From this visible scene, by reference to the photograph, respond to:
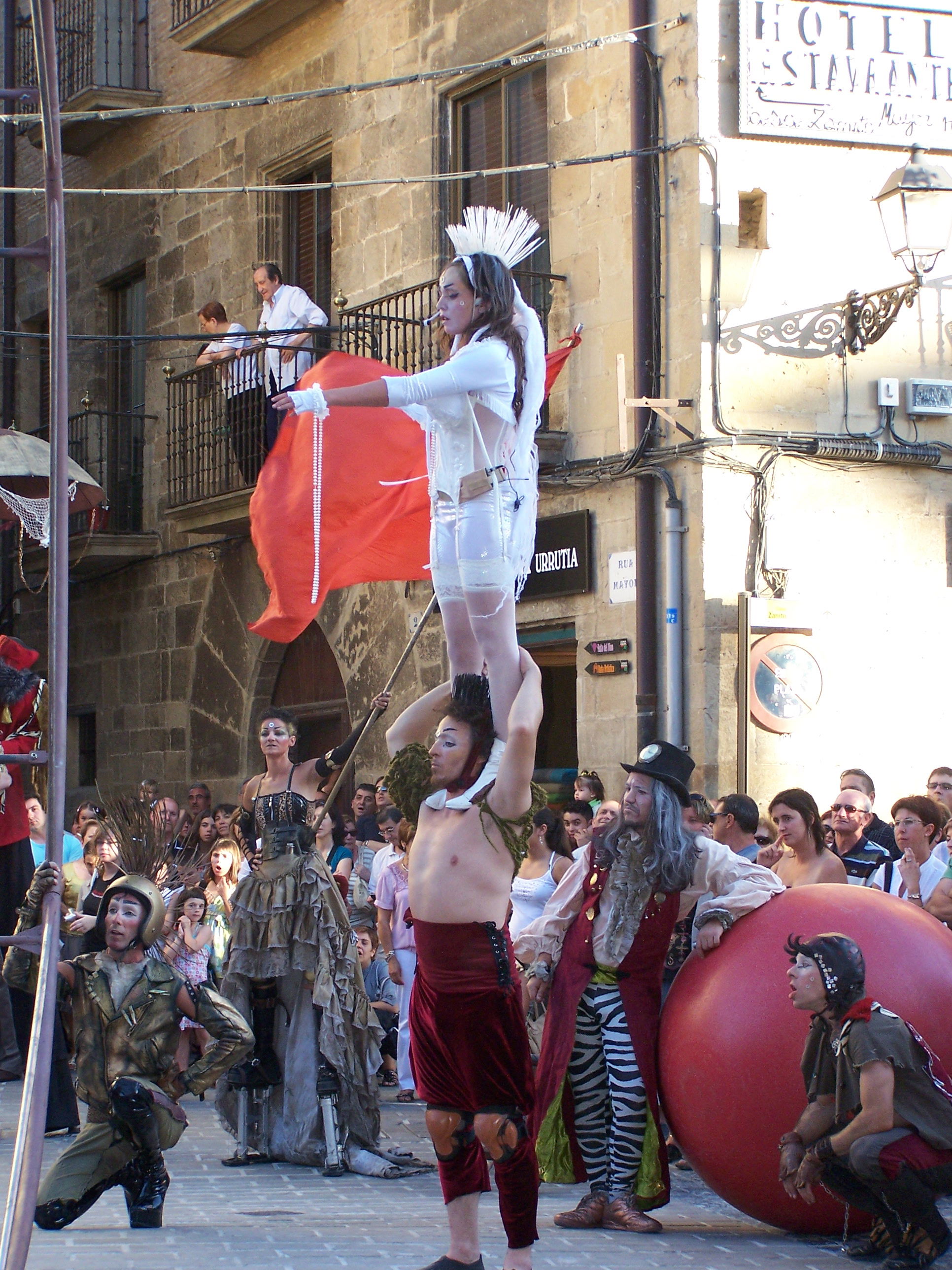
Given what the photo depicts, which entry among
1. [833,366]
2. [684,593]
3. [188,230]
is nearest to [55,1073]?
[684,593]

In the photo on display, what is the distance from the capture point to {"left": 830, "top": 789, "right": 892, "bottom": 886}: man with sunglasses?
7.90 metres

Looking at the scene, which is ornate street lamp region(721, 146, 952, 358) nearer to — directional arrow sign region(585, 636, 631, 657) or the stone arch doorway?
directional arrow sign region(585, 636, 631, 657)

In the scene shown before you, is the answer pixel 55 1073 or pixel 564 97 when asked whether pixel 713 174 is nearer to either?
pixel 564 97

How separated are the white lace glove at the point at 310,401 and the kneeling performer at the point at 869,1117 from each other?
2313mm

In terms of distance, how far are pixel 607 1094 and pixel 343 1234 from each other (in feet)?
3.52

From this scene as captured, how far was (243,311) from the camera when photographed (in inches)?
645

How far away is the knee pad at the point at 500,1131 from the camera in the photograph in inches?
187

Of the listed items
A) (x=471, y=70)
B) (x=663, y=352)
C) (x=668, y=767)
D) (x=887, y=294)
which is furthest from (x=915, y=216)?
(x=668, y=767)

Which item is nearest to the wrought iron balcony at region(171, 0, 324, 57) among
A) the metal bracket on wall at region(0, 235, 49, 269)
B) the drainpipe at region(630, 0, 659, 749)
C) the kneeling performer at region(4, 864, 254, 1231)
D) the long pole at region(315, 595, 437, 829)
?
the drainpipe at region(630, 0, 659, 749)

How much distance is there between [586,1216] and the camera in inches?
236

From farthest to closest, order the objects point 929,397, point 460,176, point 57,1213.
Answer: point 460,176 → point 929,397 → point 57,1213

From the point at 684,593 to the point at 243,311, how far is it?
21.3ft

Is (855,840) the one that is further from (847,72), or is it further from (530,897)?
(847,72)

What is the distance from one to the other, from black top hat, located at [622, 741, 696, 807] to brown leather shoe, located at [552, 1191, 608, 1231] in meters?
1.41
